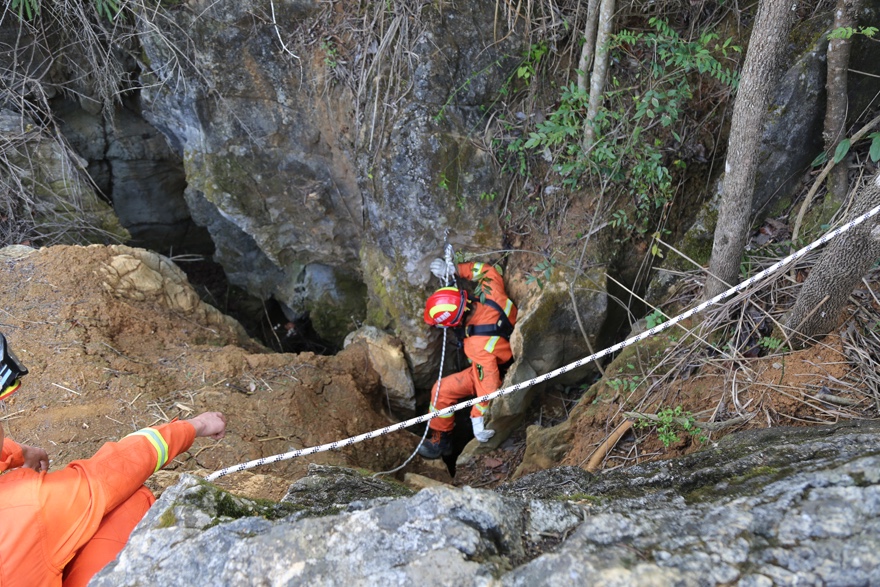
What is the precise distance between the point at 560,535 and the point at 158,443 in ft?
5.55

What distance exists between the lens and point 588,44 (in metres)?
4.09

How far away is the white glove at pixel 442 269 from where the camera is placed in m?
5.15

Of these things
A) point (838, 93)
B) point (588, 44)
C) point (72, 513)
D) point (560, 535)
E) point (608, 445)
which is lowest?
point (608, 445)

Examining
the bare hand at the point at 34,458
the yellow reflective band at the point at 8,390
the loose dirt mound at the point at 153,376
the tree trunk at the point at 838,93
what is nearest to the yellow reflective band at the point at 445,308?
the loose dirt mound at the point at 153,376

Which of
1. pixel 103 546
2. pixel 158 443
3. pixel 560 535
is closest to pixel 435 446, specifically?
pixel 158 443

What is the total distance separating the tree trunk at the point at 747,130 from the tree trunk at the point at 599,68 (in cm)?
117

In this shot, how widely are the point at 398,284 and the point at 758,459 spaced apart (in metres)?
4.12

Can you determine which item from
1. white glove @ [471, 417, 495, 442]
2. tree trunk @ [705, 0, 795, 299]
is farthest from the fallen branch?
white glove @ [471, 417, 495, 442]

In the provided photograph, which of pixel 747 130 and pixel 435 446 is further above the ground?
pixel 747 130

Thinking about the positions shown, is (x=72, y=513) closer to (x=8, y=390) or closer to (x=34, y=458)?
(x=8, y=390)

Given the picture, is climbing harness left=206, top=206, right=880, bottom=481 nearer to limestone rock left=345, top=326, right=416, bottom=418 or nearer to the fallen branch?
the fallen branch

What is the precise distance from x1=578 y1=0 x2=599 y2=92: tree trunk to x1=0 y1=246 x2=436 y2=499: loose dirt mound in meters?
3.18

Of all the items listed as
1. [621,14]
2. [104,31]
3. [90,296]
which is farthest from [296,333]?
[621,14]

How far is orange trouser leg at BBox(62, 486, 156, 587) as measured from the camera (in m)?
1.93
